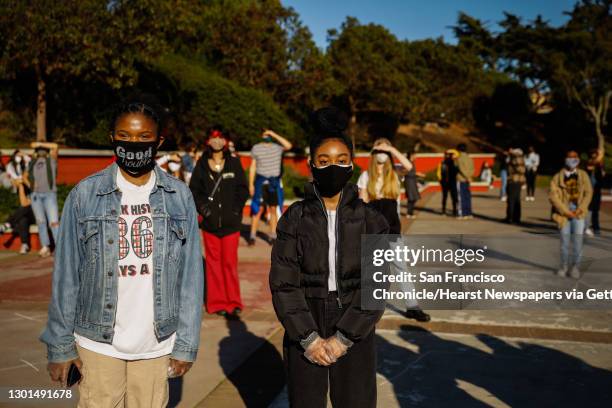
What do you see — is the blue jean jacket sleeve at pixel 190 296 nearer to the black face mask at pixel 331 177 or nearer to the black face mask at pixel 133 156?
the black face mask at pixel 133 156

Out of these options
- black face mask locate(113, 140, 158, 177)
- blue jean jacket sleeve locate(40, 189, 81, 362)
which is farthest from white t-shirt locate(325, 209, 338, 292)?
blue jean jacket sleeve locate(40, 189, 81, 362)

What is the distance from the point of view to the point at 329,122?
307 cm

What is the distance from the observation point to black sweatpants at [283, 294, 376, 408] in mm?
2922

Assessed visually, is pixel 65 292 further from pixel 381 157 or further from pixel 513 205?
pixel 513 205

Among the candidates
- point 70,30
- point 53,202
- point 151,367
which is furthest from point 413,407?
point 70,30

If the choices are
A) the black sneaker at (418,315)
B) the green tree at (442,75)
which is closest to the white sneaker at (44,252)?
the black sneaker at (418,315)

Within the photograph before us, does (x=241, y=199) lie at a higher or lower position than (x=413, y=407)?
higher

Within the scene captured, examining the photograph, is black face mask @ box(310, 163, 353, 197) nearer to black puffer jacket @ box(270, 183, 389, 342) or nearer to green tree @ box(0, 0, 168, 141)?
black puffer jacket @ box(270, 183, 389, 342)

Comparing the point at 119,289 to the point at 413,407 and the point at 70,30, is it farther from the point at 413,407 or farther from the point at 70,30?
the point at 70,30

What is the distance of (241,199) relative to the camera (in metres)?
6.71

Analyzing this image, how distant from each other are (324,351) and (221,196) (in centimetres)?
396

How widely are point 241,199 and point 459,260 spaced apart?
120 inches

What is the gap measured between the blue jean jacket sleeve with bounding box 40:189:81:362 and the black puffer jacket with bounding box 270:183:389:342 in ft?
3.06

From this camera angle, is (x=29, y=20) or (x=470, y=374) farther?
(x=29, y=20)
